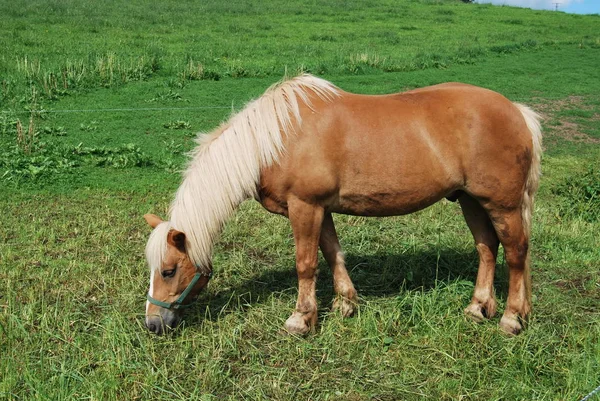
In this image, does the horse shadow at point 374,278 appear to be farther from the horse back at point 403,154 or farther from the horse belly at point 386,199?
the horse back at point 403,154

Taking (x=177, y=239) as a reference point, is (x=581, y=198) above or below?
below

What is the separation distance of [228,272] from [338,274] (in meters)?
1.14

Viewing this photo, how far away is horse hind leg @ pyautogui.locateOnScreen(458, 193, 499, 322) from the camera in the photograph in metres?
4.52

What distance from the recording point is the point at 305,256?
13.8 ft

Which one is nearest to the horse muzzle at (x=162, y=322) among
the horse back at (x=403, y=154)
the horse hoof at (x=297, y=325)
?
the horse hoof at (x=297, y=325)

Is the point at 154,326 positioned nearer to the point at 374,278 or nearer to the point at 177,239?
the point at 177,239

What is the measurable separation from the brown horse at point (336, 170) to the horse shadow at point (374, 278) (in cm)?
52

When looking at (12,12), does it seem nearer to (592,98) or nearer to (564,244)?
(592,98)

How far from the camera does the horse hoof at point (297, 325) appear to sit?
4.19 metres

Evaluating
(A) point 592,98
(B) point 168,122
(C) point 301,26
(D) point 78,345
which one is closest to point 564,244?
(D) point 78,345

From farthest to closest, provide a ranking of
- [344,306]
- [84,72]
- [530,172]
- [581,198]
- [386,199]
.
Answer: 1. [84,72]
2. [581,198]
3. [344,306]
4. [530,172]
5. [386,199]

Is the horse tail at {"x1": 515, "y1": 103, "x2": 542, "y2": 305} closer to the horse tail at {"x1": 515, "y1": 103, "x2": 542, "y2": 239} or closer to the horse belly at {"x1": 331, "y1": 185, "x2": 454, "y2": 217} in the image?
the horse tail at {"x1": 515, "y1": 103, "x2": 542, "y2": 239}

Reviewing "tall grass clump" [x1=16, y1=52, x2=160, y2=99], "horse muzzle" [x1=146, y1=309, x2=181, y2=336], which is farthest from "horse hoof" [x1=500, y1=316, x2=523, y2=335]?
"tall grass clump" [x1=16, y1=52, x2=160, y2=99]

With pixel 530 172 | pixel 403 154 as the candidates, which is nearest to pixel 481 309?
pixel 530 172
